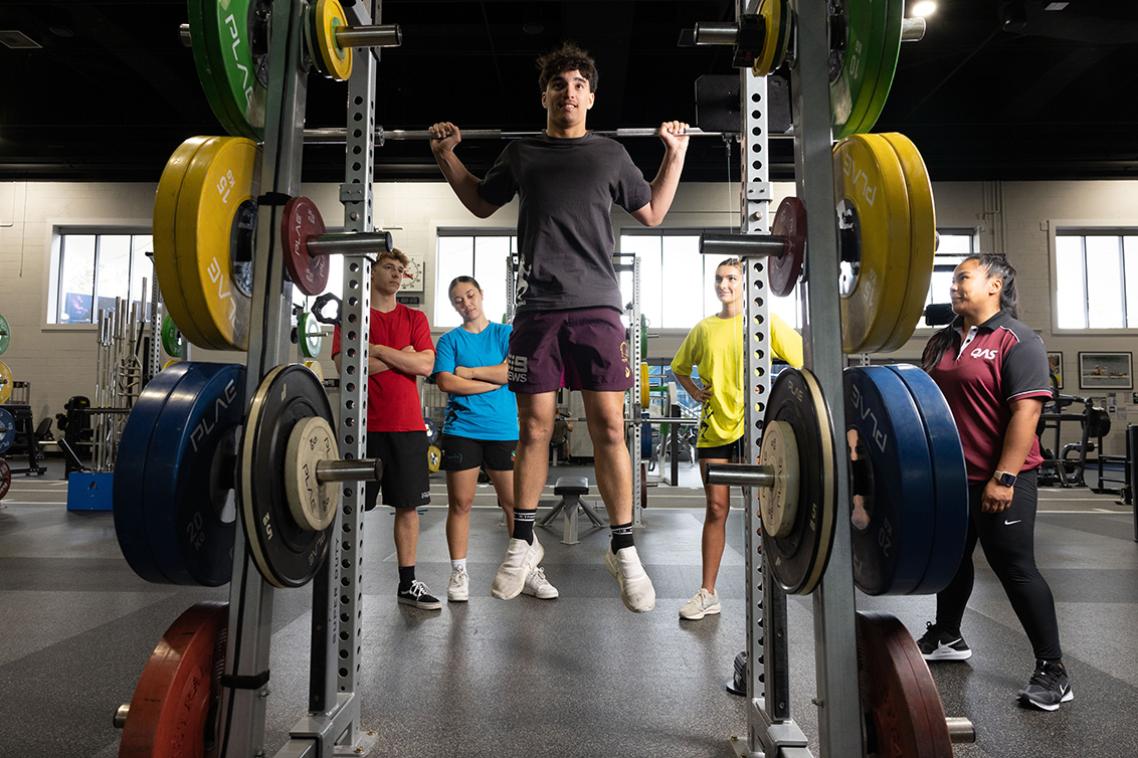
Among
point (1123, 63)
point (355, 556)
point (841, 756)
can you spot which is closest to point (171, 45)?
point (355, 556)

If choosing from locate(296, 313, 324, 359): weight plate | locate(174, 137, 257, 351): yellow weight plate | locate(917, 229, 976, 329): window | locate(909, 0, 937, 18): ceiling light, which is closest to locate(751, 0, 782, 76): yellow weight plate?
locate(174, 137, 257, 351): yellow weight plate

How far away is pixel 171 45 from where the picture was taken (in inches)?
266

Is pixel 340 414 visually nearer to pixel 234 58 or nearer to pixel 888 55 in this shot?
pixel 234 58

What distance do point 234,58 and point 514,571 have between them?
4.03ft

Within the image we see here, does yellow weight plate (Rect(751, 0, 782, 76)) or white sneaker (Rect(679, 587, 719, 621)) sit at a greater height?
yellow weight plate (Rect(751, 0, 782, 76))

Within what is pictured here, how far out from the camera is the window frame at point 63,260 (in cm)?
988

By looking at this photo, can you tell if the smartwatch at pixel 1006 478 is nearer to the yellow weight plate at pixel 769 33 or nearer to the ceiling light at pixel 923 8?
the yellow weight plate at pixel 769 33

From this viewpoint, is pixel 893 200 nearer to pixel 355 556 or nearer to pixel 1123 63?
pixel 355 556

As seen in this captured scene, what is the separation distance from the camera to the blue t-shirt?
290 cm

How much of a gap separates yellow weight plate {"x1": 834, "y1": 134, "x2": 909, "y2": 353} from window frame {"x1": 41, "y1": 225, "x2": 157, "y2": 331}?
1085 centimetres

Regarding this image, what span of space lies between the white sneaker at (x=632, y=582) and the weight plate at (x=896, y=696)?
1.96 ft

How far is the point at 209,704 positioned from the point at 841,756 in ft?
3.30

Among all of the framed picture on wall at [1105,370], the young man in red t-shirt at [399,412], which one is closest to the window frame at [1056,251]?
the framed picture on wall at [1105,370]

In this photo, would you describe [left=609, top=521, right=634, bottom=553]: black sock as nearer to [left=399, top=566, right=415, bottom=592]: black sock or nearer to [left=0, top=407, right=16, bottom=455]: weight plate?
[left=399, top=566, right=415, bottom=592]: black sock
